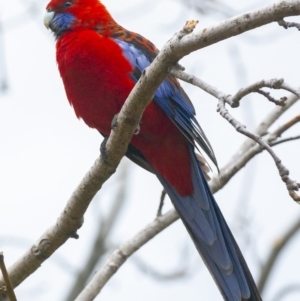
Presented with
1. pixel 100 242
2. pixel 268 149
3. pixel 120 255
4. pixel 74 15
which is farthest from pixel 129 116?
pixel 100 242

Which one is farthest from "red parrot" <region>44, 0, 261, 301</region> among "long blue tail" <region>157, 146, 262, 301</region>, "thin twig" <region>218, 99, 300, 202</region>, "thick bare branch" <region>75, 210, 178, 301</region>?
"thin twig" <region>218, 99, 300, 202</region>

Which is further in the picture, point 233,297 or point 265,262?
point 265,262

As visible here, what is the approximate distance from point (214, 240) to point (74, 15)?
1.68m

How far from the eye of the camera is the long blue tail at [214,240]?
3.30 meters

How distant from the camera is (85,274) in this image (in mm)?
5719

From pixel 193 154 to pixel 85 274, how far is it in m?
2.43

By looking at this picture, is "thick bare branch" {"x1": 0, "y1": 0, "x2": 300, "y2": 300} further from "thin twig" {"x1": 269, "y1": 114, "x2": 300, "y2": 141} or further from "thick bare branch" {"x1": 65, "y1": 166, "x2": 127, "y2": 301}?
"thick bare branch" {"x1": 65, "y1": 166, "x2": 127, "y2": 301}

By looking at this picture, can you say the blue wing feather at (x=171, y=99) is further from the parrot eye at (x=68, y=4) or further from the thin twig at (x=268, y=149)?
the thin twig at (x=268, y=149)

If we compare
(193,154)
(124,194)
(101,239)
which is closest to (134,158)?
(193,154)

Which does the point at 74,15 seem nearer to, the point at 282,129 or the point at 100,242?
the point at 282,129

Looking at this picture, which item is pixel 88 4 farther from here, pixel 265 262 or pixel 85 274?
pixel 85 274

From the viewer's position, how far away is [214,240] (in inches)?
138

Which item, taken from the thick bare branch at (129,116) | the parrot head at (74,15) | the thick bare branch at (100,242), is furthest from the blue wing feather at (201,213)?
the thick bare branch at (100,242)

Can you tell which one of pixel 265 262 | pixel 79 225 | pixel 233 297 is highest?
pixel 265 262
